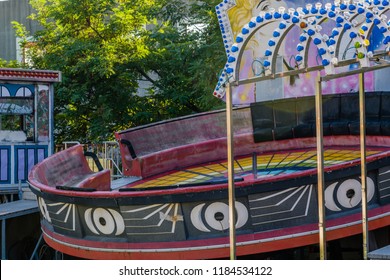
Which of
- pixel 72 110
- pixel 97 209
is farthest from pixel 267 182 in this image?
pixel 72 110

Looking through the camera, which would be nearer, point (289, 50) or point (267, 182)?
point (267, 182)

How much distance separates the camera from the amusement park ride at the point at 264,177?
20.2 feet

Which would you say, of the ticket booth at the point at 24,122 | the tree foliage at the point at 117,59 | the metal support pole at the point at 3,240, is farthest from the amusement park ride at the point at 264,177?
the tree foliage at the point at 117,59

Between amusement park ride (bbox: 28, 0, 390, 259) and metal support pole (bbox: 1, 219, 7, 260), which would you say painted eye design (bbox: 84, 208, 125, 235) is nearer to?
amusement park ride (bbox: 28, 0, 390, 259)

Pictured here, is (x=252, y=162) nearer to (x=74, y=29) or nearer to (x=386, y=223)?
(x=386, y=223)

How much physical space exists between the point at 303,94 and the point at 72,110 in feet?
27.8

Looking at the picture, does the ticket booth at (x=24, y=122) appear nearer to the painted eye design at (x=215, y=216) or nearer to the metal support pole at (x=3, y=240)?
the metal support pole at (x=3, y=240)

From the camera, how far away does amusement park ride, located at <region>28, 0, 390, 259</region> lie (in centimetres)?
616

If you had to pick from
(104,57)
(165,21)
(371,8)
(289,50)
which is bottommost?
(371,8)

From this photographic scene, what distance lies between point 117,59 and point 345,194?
1137cm

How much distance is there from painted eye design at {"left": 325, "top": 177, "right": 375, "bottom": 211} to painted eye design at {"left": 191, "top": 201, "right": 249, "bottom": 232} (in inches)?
32.6

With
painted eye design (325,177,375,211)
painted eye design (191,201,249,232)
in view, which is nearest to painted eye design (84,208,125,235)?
painted eye design (191,201,249,232)

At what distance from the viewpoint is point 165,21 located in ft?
62.0

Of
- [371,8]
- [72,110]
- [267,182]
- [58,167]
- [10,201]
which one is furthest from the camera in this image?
[72,110]
